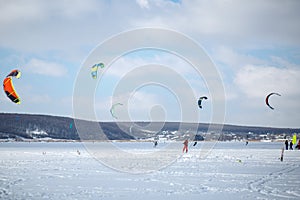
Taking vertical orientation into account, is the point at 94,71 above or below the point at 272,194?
above

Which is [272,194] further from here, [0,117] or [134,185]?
[0,117]

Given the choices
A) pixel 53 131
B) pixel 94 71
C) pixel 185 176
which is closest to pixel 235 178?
pixel 185 176

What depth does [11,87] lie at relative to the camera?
780 inches

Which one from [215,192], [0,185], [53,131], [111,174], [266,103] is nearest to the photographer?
[215,192]

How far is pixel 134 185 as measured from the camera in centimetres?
923

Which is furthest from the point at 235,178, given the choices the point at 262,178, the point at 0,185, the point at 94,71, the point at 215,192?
the point at 94,71

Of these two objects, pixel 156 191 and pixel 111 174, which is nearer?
pixel 156 191

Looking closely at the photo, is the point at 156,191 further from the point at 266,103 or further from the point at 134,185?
the point at 266,103

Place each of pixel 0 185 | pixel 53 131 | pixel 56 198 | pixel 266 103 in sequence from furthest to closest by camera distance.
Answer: pixel 53 131, pixel 266 103, pixel 0 185, pixel 56 198

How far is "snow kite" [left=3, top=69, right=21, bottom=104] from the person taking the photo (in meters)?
19.3

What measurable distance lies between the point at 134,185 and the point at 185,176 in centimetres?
241

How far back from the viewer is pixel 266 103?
23156 mm

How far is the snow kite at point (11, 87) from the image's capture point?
19.3m

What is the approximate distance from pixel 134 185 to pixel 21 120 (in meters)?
143
